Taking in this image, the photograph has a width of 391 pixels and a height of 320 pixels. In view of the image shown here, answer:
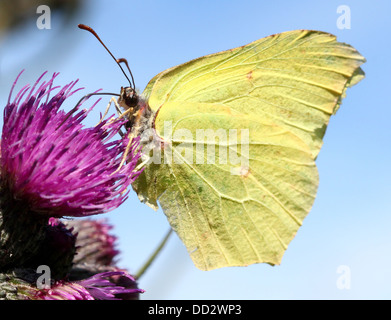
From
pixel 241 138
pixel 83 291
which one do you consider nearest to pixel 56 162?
pixel 83 291

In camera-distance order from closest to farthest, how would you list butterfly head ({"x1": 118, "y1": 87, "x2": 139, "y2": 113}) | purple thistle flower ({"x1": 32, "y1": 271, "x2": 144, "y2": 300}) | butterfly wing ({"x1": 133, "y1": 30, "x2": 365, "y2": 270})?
purple thistle flower ({"x1": 32, "y1": 271, "x2": 144, "y2": 300}), butterfly wing ({"x1": 133, "y1": 30, "x2": 365, "y2": 270}), butterfly head ({"x1": 118, "y1": 87, "x2": 139, "y2": 113})

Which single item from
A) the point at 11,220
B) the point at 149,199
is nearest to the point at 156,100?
the point at 149,199

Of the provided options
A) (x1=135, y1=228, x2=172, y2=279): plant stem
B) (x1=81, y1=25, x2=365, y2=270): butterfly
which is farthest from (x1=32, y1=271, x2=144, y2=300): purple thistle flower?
(x1=81, y1=25, x2=365, y2=270): butterfly

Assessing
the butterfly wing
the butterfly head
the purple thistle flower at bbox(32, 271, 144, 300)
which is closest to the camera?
the purple thistle flower at bbox(32, 271, 144, 300)

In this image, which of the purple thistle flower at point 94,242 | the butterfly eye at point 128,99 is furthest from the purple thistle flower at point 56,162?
the purple thistle flower at point 94,242

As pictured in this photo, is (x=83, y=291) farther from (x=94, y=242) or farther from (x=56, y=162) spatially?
(x=94, y=242)

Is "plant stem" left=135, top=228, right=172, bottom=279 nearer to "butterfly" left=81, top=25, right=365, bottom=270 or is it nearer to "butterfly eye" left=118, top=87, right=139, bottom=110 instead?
"butterfly" left=81, top=25, right=365, bottom=270
